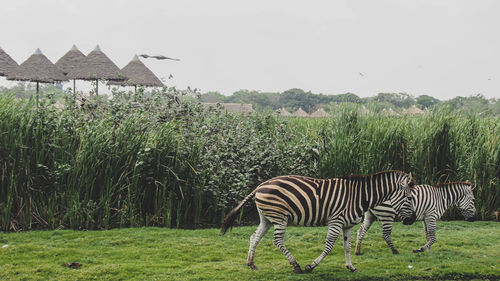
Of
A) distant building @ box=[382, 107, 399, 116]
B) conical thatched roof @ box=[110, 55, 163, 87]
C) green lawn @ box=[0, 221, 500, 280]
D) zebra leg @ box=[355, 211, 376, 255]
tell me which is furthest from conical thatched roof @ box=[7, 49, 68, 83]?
zebra leg @ box=[355, 211, 376, 255]

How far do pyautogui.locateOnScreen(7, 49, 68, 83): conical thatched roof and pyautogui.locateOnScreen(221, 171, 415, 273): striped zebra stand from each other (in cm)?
2758

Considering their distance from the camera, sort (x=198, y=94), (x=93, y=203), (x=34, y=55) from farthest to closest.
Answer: (x=34, y=55)
(x=198, y=94)
(x=93, y=203)

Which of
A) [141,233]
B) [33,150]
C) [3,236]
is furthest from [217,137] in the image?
[3,236]

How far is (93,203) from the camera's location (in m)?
8.47

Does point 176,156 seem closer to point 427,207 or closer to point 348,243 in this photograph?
point 348,243

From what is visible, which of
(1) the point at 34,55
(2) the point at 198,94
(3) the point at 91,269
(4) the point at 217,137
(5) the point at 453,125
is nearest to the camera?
(3) the point at 91,269

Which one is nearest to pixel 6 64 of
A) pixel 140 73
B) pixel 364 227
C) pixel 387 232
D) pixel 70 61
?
pixel 70 61

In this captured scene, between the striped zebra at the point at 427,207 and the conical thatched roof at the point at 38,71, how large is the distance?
27.5 m

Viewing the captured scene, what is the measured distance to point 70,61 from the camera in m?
33.0

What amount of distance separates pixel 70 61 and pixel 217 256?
29359mm

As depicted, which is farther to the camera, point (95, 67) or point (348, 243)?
point (95, 67)

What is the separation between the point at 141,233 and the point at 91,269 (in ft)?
6.23

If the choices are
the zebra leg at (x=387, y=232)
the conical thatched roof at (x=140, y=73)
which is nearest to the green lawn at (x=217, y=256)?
the zebra leg at (x=387, y=232)

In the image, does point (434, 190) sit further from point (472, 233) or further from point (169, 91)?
point (169, 91)
